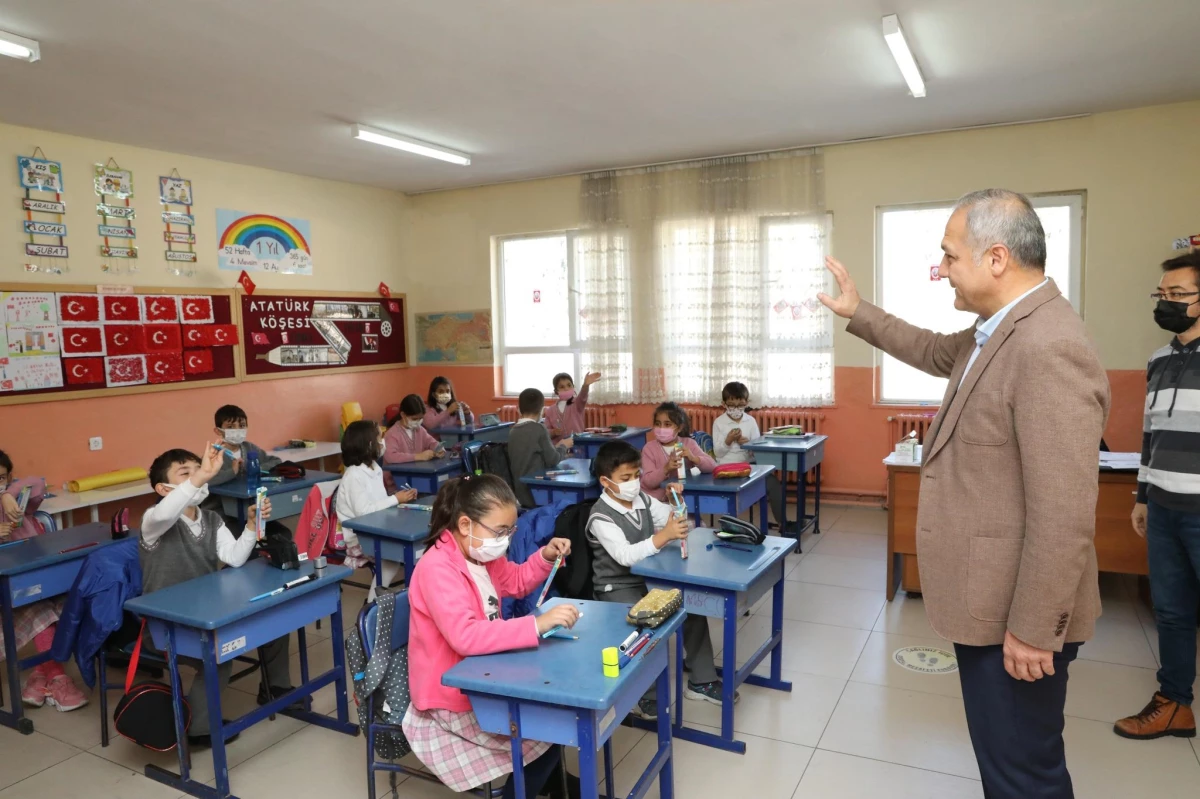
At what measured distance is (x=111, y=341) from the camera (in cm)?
600

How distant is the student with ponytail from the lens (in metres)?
2.17

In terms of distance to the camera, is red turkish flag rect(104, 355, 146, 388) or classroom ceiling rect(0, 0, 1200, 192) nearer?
classroom ceiling rect(0, 0, 1200, 192)

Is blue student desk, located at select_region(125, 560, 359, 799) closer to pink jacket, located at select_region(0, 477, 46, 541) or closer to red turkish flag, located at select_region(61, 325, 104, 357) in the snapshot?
pink jacket, located at select_region(0, 477, 46, 541)

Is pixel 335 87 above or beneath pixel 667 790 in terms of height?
above

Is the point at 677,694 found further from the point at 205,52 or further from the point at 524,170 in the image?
the point at 524,170

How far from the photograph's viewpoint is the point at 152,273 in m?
6.31

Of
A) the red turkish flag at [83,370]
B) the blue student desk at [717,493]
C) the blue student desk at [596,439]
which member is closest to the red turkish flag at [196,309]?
the red turkish flag at [83,370]

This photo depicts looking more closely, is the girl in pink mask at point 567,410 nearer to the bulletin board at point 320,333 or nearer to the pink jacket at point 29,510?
the bulletin board at point 320,333

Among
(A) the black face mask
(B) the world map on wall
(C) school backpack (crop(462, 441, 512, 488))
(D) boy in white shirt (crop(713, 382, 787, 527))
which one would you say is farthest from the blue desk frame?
(A) the black face mask

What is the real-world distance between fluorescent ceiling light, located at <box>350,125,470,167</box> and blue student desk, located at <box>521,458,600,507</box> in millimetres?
2941

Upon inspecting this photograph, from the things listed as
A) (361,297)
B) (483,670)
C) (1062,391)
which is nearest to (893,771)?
(483,670)

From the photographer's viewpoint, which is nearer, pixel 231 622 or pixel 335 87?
pixel 231 622

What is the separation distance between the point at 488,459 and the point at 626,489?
2324mm

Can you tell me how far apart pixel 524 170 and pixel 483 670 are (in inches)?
257
